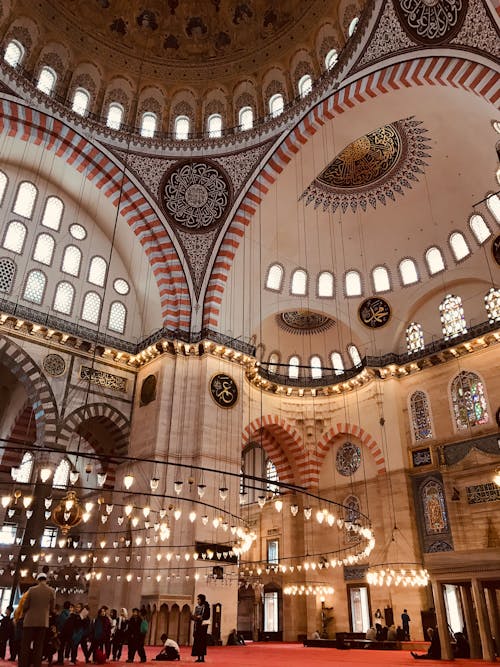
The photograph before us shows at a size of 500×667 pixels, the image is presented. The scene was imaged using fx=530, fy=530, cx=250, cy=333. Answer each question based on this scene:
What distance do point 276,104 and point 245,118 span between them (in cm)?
107

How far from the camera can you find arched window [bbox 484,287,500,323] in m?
15.5

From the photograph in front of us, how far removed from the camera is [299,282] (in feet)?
60.5

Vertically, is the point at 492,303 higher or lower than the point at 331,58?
lower

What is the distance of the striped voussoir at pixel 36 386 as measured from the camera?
13688mm

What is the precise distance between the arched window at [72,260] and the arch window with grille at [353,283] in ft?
29.4

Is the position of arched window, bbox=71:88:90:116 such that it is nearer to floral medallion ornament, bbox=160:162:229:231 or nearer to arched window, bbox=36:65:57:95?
arched window, bbox=36:65:57:95

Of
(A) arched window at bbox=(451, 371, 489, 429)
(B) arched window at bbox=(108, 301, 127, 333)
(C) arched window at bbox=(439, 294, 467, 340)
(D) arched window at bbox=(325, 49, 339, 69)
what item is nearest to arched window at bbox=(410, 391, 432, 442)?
(A) arched window at bbox=(451, 371, 489, 429)

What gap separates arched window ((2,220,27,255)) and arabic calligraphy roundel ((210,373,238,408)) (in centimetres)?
654

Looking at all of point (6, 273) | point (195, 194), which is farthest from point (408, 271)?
point (6, 273)

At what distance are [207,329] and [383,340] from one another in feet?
21.2

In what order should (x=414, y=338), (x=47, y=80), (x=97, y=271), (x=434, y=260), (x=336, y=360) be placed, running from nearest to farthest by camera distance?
(x=47, y=80) < (x=97, y=271) < (x=434, y=260) < (x=414, y=338) < (x=336, y=360)

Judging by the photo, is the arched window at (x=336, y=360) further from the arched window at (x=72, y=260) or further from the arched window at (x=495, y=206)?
the arched window at (x=72, y=260)

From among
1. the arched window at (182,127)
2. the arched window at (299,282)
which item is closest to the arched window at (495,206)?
the arched window at (299,282)

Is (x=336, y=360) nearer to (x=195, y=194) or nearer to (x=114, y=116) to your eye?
(x=195, y=194)
